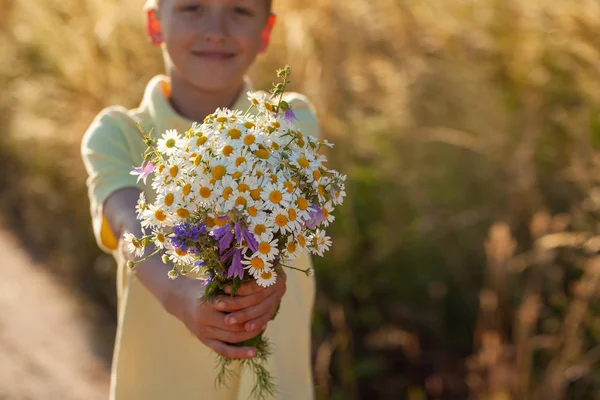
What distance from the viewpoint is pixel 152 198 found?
1.93 m

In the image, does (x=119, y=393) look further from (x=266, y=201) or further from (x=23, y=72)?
(x=23, y=72)

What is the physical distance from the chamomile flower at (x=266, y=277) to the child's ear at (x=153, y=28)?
0.90 metres

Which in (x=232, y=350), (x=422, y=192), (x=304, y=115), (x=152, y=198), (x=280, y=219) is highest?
(x=422, y=192)

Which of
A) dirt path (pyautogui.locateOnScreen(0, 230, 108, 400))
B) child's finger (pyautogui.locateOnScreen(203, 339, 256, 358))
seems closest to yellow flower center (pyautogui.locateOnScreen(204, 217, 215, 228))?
child's finger (pyautogui.locateOnScreen(203, 339, 256, 358))

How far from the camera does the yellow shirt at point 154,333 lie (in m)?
1.87

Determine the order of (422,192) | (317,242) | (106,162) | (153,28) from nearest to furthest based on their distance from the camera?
(317,242)
(106,162)
(153,28)
(422,192)

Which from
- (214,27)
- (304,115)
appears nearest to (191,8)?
(214,27)

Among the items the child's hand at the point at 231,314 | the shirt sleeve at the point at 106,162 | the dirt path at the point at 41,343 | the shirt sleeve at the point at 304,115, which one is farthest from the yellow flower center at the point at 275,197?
the dirt path at the point at 41,343

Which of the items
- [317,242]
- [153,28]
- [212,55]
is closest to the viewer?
[317,242]

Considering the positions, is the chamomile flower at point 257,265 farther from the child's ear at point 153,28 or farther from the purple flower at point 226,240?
the child's ear at point 153,28

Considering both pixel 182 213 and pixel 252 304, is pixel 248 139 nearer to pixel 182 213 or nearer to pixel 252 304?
pixel 182 213

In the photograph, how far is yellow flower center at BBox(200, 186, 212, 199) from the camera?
1.36m

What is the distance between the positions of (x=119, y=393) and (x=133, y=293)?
0.23 m

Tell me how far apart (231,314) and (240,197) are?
26 cm
